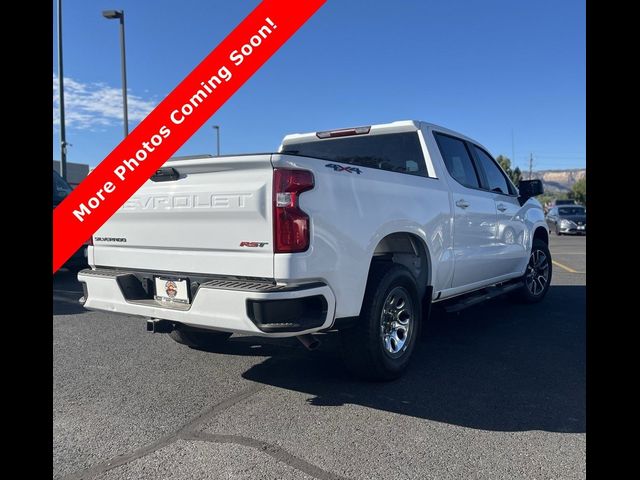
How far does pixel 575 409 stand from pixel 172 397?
273cm

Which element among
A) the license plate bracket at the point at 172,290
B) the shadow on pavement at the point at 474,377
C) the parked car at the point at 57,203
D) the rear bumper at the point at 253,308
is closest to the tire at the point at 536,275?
the shadow on pavement at the point at 474,377

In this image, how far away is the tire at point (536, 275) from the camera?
6.64 meters

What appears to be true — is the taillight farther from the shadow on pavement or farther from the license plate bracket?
the shadow on pavement

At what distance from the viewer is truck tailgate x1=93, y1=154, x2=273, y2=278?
2994mm

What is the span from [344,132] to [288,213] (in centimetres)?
223

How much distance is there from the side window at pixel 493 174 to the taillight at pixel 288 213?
3.23 metres

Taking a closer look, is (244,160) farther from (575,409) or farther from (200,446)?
(575,409)

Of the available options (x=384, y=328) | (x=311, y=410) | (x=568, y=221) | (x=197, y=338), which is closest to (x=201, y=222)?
(x=311, y=410)

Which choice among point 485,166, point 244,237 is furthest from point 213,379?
point 485,166

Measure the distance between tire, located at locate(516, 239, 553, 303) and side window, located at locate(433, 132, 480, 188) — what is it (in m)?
2.00

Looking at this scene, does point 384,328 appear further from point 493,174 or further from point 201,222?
point 493,174

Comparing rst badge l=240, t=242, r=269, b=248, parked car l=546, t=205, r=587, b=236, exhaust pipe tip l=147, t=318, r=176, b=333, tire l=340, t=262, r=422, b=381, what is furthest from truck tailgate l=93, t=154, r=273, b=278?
parked car l=546, t=205, r=587, b=236

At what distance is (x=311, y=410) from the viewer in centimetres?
324

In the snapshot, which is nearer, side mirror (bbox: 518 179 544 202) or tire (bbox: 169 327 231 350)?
tire (bbox: 169 327 231 350)
